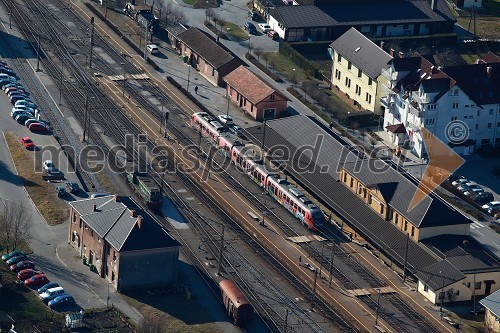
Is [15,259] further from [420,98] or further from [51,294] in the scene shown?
[420,98]

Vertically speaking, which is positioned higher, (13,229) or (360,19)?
(360,19)

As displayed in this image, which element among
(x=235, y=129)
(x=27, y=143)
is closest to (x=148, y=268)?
(x=27, y=143)

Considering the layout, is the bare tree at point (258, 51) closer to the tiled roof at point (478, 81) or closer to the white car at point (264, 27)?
the white car at point (264, 27)

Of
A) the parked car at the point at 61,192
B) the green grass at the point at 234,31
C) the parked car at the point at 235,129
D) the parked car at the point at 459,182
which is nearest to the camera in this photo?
the parked car at the point at 61,192

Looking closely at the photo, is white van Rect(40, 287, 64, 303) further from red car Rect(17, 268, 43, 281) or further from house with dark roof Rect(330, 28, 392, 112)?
house with dark roof Rect(330, 28, 392, 112)

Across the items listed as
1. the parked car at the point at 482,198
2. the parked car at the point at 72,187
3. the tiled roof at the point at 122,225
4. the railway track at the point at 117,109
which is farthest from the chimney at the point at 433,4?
the tiled roof at the point at 122,225

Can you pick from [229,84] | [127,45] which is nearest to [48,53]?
[127,45]

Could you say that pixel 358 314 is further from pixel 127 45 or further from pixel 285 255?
pixel 127 45
